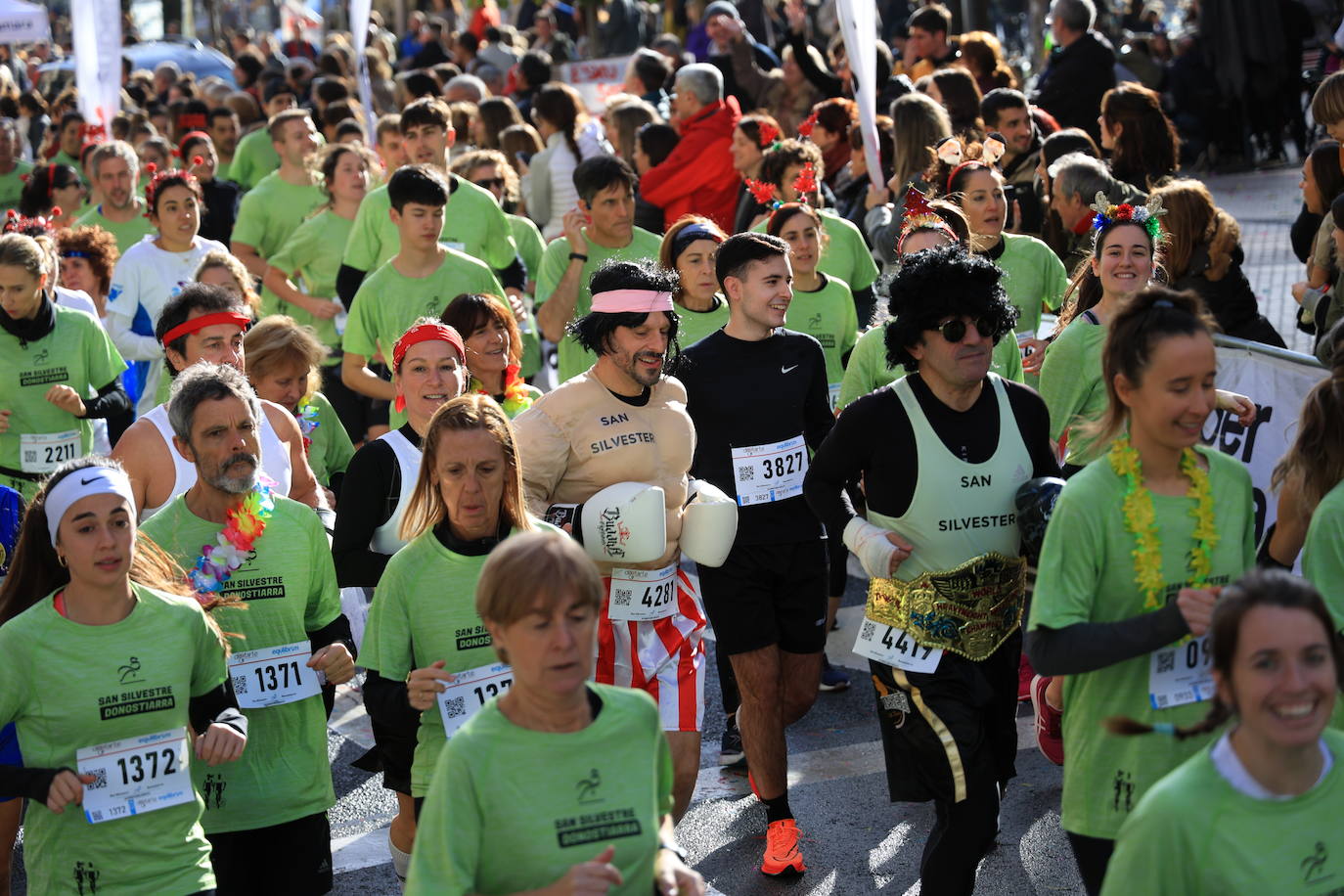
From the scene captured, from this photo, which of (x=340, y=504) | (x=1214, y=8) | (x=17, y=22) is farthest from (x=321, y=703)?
(x=17, y=22)

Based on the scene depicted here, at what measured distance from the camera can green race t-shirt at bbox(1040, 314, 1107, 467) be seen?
6203 millimetres

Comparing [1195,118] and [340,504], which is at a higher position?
[1195,118]

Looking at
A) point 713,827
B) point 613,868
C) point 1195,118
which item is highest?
point 1195,118

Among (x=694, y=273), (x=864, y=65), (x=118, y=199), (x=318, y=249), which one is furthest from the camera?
(x=118, y=199)

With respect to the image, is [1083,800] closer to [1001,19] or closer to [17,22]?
[17,22]

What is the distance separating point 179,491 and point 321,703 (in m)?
1.07

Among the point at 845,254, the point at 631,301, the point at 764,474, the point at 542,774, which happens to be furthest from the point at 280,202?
the point at 542,774

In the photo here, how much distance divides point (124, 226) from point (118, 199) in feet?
0.61

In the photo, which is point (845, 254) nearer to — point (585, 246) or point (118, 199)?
point (585, 246)

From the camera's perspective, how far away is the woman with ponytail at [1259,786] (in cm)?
293

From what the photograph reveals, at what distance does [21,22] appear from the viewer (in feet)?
67.2

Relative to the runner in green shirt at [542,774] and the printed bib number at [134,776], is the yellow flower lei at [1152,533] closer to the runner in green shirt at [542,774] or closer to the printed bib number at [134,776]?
the runner in green shirt at [542,774]

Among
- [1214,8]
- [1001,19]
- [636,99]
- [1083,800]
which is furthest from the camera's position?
[1001,19]

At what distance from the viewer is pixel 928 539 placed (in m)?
4.80
